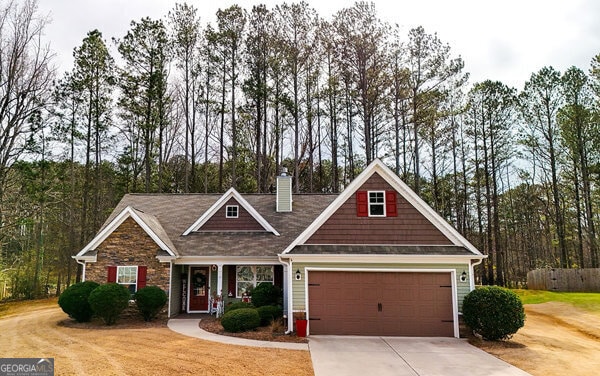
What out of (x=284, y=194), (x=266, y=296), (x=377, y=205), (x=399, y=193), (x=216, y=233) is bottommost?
(x=266, y=296)

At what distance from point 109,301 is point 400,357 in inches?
397

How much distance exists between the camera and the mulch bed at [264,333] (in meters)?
11.9

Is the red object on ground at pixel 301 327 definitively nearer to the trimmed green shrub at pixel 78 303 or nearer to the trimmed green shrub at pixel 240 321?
the trimmed green shrub at pixel 240 321

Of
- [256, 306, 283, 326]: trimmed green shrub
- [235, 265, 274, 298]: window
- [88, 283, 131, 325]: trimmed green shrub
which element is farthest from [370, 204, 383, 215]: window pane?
[88, 283, 131, 325]: trimmed green shrub

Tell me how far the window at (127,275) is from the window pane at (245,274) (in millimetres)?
4301

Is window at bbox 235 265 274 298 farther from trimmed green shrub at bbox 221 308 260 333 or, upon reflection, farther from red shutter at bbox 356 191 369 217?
red shutter at bbox 356 191 369 217

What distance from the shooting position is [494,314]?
1179cm

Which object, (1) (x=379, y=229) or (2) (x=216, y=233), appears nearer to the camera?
(1) (x=379, y=229)

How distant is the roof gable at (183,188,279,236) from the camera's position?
18609mm

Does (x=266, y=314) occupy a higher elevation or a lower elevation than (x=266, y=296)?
lower

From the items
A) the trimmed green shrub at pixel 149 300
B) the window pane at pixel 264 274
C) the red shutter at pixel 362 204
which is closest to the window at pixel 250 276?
the window pane at pixel 264 274

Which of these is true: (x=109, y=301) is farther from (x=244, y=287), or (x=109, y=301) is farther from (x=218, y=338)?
(x=244, y=287)

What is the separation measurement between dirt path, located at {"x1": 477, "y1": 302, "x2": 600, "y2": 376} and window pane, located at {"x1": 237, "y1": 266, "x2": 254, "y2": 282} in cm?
956

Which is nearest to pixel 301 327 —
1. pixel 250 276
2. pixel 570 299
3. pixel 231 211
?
pixel 250 276
